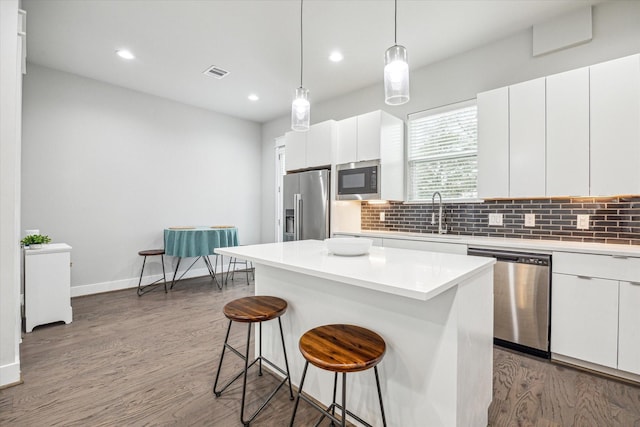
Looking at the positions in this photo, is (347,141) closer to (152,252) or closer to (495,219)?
(495,219)

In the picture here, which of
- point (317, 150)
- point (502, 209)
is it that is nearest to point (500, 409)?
point (502, 209)

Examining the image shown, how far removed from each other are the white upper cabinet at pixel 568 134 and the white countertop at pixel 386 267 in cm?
150

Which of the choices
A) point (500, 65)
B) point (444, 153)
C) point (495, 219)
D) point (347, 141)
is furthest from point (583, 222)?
point (347, 141)

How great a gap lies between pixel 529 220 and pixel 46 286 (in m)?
4.89

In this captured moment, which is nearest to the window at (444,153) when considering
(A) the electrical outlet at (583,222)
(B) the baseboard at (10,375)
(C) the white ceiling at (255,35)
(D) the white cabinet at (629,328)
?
(C) the white ceiling at (255,35)

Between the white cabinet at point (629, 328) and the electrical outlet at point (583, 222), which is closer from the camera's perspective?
the white cabinet at point (629, 328)

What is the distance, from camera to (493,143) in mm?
2865

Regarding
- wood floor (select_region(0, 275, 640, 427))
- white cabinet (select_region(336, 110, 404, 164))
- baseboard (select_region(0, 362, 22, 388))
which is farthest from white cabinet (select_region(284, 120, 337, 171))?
baseboard (select_region(0, 362, 22, 388))

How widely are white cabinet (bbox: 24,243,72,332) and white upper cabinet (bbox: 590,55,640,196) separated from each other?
5.00 metres

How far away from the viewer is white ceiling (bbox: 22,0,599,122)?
2621 millimetres

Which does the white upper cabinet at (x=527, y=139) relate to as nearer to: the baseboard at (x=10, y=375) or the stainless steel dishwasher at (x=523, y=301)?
the stainless steel dishwasher at (x=523, y=301)

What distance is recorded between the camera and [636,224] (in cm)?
243

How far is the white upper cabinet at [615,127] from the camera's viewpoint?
2.23 metres

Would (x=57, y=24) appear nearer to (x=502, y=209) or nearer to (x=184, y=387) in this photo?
(x=184, y=387)
